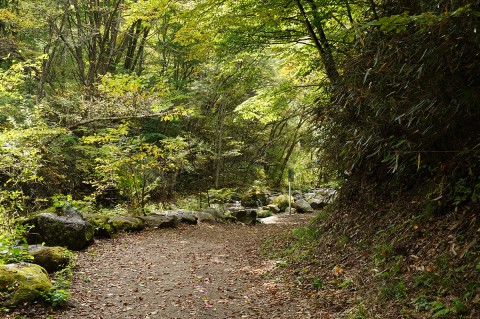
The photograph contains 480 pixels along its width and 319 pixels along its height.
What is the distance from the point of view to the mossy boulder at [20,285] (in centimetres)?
433

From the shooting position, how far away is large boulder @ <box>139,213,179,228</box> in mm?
11242

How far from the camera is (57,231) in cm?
745

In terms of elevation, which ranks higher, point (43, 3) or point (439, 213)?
point (43, 3)

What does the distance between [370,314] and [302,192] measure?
2115 centimetres

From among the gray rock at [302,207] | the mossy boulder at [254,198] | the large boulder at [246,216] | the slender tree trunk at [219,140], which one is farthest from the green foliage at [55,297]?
the mossy boulder at [254,198]

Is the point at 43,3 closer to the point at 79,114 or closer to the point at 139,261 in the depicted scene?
the point at 79,114

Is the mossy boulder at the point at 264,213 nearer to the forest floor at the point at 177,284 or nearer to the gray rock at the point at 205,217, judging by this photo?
the gray rock at the point at 205,217

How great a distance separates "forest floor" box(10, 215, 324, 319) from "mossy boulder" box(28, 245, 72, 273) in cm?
36

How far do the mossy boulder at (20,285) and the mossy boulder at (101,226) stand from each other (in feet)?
14.0

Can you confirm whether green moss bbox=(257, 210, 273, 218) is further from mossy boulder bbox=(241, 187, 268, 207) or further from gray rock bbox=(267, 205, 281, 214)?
mossy boulder bbox=(241, 187, 268, 207)

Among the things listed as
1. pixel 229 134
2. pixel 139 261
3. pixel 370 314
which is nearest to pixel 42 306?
pixel 139 261

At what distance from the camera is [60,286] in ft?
17.2

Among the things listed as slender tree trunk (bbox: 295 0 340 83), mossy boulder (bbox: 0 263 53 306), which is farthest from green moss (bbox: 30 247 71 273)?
slender tree trunk (bbox: 295 0 340 83)

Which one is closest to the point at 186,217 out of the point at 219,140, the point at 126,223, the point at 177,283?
the point at 126,223
